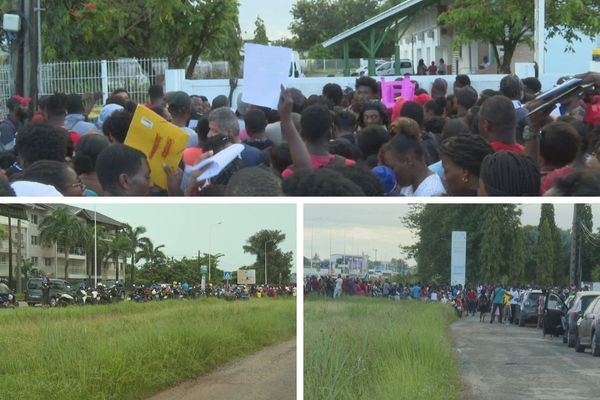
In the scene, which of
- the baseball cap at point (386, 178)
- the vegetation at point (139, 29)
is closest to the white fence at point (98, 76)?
the vegetation at point (139, 29)

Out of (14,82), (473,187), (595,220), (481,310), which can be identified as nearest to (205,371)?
(481,310)

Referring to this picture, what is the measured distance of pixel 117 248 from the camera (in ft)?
13.9

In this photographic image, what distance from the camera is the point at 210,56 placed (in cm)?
3133

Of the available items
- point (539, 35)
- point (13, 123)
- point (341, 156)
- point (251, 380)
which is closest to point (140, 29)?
point (539, 35)

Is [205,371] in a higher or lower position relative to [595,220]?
lower

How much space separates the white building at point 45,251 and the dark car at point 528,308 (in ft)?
5.10

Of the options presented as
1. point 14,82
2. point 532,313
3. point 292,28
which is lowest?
point 532,313

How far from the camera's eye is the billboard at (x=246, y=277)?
416 centimetres

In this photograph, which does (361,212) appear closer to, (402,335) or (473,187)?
(402,335)

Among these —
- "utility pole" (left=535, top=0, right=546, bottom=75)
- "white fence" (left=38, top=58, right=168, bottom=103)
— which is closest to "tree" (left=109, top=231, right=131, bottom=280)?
"white fence" (left=38, top=58, right=168, bottom=103)

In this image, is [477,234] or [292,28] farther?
[292,28]

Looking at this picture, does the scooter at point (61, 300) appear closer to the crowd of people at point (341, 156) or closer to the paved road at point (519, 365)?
the crowd of people at point (341, 156)

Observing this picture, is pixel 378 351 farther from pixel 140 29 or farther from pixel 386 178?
pixel 140 29

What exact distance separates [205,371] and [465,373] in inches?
40.1
